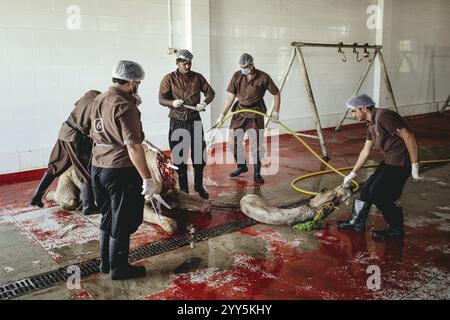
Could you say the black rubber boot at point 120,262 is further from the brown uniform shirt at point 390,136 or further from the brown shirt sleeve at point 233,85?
the brown shirt sleeve at point 233,85

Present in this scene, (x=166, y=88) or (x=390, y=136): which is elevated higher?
(x=166, y=88)

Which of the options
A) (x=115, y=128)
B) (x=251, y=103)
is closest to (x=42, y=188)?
(x=115, y=128)

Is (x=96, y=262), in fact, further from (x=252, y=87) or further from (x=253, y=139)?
(x=252, y=87)

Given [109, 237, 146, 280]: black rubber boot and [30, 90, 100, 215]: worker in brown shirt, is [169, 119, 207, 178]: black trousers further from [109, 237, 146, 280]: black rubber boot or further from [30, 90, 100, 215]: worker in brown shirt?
[109, 237, 146, 280]: black rubber boot

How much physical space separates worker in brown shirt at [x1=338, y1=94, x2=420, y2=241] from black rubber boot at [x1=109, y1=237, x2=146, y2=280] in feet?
8.32

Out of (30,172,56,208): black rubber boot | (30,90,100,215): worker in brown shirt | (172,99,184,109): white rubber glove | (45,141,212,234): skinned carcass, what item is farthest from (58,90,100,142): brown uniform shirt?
(172,99,184,109): white rubber glove

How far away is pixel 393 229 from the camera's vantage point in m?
4.82

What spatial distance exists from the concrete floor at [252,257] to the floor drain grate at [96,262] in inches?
4.0

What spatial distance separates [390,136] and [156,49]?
5.26 meters

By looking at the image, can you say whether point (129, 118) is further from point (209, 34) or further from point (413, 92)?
point (413, 92)

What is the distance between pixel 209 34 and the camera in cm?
909

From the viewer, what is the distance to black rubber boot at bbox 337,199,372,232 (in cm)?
491

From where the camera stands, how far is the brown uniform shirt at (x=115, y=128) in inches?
138
